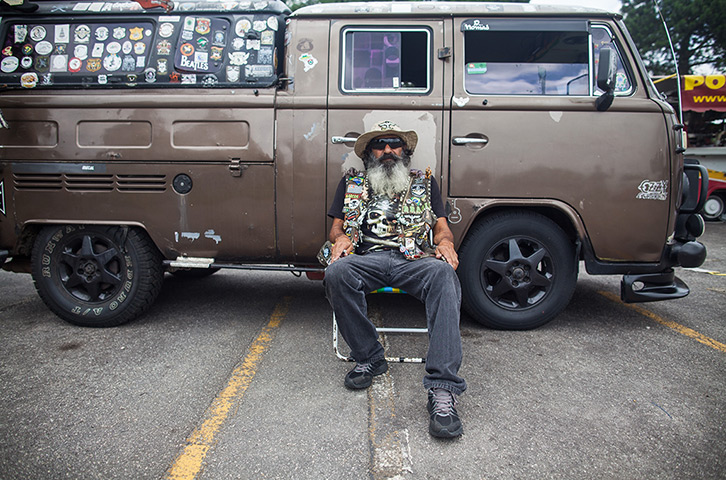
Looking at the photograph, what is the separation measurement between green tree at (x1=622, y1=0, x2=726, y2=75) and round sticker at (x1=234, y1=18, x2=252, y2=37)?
17.7 metres

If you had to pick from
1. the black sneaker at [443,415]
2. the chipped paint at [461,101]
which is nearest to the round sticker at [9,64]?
the chipped paint at [461,101]

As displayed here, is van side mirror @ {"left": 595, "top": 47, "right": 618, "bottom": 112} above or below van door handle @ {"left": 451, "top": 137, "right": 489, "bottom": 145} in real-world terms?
above

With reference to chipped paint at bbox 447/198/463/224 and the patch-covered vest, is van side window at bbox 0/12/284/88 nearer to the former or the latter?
the patch-covered vest

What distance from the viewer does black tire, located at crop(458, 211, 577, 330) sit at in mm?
3502

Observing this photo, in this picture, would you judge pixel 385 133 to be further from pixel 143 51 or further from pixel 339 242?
pixel 143 51

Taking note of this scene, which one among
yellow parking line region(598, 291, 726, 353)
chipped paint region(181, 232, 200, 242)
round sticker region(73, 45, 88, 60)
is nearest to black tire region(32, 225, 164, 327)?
chipped paint region(181, 232, 200, 242)

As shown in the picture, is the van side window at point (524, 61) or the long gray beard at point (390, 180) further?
the van side window at point (524, 61)

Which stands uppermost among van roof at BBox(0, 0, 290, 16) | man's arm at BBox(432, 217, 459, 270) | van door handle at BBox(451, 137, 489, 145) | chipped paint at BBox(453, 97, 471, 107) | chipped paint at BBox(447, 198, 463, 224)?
van roof at BBox(0, 0, 290, 16)

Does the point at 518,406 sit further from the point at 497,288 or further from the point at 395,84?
the point at 395,84

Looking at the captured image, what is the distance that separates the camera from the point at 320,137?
137 inches

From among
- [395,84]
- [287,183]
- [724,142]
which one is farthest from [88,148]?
[724,142]

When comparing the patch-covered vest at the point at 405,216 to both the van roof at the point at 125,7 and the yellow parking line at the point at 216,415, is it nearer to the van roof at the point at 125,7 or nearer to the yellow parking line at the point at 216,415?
the yellow parking line at the point at 216,415

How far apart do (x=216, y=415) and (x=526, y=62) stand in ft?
10.5

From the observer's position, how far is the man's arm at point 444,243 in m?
2.87
